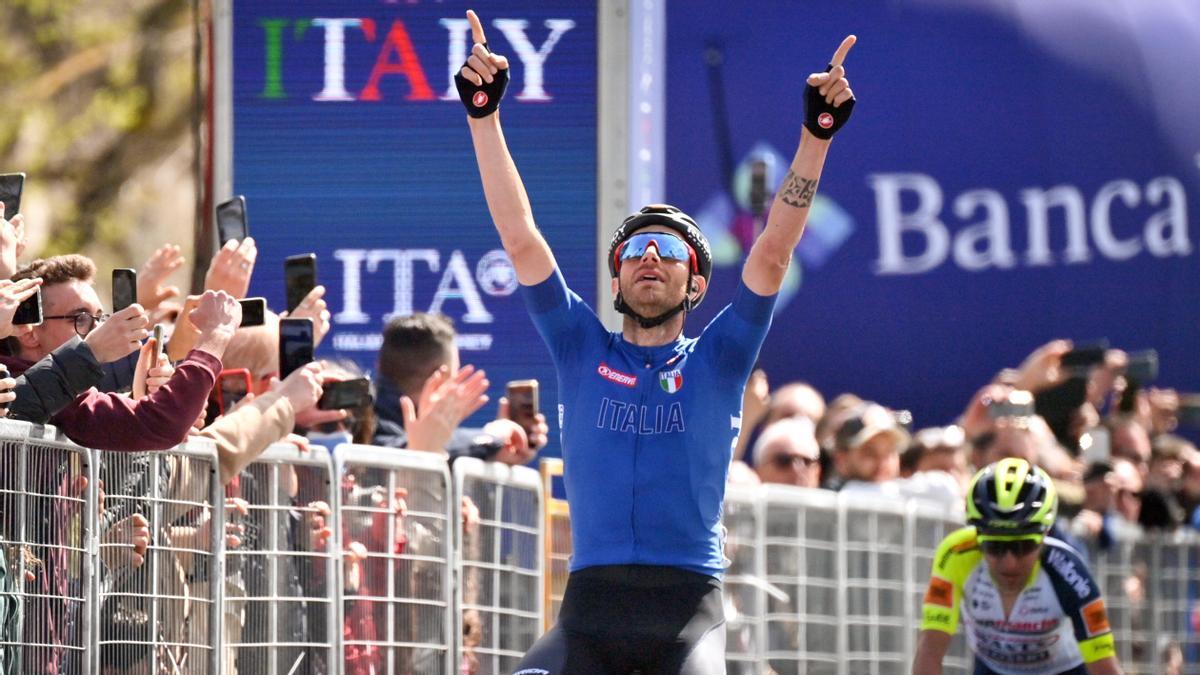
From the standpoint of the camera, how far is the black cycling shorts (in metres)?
7.55

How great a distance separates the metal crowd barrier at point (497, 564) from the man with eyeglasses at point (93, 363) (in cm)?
222

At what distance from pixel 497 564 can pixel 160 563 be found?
2391mm

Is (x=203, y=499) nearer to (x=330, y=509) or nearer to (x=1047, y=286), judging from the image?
(x=330, y=509)

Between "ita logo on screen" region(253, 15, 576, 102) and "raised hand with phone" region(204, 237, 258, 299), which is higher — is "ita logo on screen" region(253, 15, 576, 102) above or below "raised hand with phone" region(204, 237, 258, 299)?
above

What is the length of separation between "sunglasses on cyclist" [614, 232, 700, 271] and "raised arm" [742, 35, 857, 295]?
0.71 feet

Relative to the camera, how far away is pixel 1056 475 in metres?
16.5

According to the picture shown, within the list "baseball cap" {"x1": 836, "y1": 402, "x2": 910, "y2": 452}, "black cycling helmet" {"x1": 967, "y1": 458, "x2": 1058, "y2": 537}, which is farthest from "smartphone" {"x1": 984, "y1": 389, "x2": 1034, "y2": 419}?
"black cycling helmet" {"x1": 967, "y1": 458, "x2": 1058, "y2": 537}

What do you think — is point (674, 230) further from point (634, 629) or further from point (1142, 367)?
point (1142, 367)

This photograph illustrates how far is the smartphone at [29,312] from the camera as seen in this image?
7.46m

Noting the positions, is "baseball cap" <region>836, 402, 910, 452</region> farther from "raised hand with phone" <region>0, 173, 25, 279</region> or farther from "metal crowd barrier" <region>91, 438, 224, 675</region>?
"raised hand with phone" <region>0, 173, 25, 279</region>

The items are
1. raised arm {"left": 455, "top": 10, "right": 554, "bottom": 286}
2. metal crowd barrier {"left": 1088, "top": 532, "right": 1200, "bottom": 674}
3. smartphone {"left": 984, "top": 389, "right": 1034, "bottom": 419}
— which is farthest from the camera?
metal crowd barrier {"left": 1088, "top": 532, "right": 1200, "bottom": 674}

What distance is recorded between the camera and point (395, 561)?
9.80m

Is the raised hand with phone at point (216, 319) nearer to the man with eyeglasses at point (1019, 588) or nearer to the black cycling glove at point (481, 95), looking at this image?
the black cycling glove at point (481, 95)


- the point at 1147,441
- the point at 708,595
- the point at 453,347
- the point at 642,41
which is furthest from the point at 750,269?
the point at 1147,441
